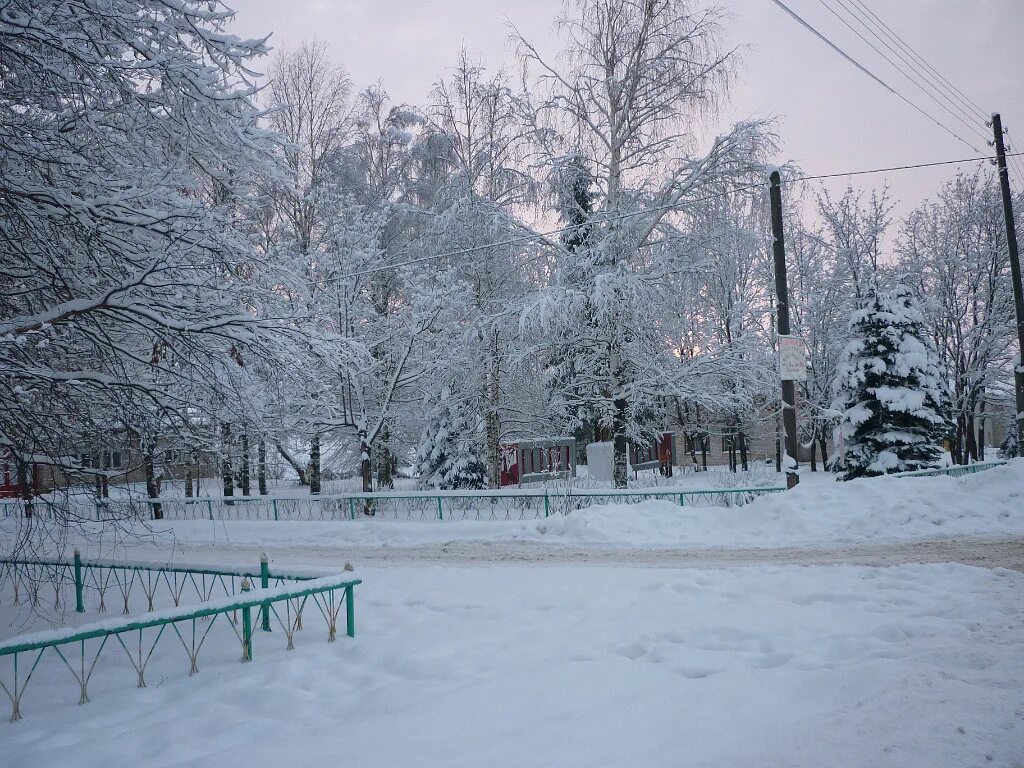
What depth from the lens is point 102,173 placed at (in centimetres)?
680

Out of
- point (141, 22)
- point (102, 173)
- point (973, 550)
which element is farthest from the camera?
point (973, 550)

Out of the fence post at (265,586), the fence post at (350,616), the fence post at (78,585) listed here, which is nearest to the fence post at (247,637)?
the fence post at (265,586)

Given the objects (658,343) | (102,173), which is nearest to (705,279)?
(658,343)

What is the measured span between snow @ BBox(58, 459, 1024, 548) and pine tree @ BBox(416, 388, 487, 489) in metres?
7.56

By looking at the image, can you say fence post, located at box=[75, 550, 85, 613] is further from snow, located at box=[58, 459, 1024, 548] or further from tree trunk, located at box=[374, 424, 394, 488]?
tree trunk, located at box=[374, 424, 394, 488]

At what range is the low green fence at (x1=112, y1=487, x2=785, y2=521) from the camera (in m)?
15.2

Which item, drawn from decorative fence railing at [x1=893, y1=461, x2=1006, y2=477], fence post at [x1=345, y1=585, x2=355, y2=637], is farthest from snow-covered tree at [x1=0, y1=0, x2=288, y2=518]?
decorative fence railing at [x1=893, y1=461, x2=1006, y2=477]

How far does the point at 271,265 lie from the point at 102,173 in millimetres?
1810

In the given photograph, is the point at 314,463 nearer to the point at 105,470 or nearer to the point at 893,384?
the point at 105,470

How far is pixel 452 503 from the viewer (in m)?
17.1

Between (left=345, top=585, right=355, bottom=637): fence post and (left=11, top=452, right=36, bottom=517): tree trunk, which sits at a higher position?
(left=11, top=452, right=36, bottom=517): tree trunk

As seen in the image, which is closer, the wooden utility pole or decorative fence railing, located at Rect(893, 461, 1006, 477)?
the wooden utility pole

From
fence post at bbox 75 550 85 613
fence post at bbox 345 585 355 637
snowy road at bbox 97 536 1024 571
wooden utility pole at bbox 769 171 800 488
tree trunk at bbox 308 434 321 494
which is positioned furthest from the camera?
tree trunk at bbox 308 434 321 494

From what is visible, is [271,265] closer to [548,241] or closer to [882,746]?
[882,746]
